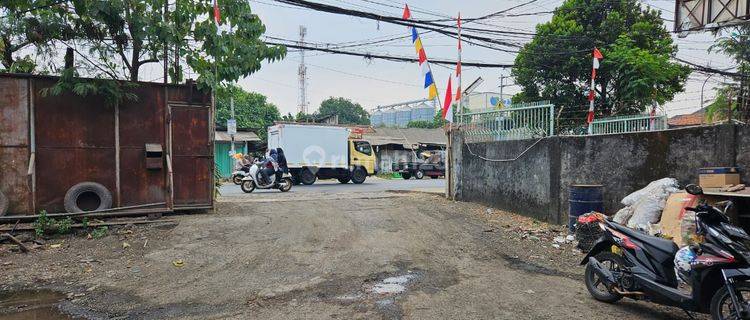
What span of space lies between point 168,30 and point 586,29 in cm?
1837

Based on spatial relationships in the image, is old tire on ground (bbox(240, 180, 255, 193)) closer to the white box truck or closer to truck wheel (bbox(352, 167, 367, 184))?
the white box truck

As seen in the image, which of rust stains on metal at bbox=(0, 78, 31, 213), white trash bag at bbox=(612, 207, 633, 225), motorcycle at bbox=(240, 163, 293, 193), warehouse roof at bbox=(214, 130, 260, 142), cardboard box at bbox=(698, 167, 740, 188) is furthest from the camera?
warehouse roof at bbox=(214, 130, 260, 142)

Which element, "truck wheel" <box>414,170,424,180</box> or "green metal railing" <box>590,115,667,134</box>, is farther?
"truck wheel" <box>414,170,424,180</box>

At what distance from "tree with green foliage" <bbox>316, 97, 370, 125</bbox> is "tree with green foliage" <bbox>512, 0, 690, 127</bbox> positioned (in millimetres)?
40860

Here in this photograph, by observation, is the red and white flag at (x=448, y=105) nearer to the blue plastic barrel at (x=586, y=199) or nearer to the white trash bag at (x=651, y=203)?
the blue plastic barrel at (x=586, y=199)

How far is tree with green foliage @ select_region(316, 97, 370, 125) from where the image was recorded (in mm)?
61156

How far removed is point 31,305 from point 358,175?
18048 mm

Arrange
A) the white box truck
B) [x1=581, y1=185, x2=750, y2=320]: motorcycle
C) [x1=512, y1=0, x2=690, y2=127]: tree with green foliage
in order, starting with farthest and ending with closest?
the white box truck, [x1=512, y1=0, x2=690, y2=127]: tree with green foliage, [x1=581, y1=185, x2=750, y2=320]: motorcycle

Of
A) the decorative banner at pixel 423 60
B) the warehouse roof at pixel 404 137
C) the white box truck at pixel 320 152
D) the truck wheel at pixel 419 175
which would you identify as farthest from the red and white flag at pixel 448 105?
the warehouse roof at pixel 404 137

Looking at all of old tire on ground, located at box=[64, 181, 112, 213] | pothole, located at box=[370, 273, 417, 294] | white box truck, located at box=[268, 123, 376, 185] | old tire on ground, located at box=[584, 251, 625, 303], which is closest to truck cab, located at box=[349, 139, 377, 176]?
white box truck, located at box=[268, 123, 376, 185]

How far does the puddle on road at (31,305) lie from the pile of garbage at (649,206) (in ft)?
21.6

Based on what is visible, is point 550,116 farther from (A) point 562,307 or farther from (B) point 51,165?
(B) point 51,165

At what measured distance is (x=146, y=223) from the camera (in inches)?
315

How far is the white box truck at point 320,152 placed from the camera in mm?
20375
